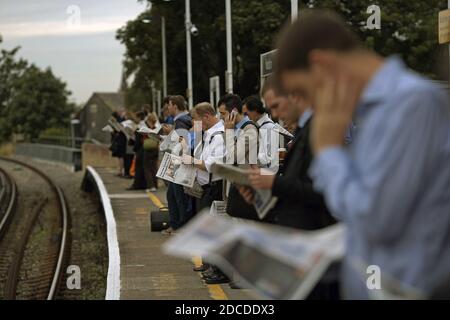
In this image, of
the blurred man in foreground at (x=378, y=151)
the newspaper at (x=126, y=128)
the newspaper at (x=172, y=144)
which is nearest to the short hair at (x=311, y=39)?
the blurred man in foreground at (x=378, y=151)

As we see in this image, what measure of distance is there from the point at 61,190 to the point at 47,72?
63.3 m

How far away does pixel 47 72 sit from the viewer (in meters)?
92.2

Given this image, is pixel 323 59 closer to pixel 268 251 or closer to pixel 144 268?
pixel 268 251

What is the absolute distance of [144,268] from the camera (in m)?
10.5

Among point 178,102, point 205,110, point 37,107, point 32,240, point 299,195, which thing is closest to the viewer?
point 299,195

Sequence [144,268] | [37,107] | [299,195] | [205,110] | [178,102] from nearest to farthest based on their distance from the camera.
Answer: [299,195] → [205,110] → [144,268] → [178,102] → [37,107]

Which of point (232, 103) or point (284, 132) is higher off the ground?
point (232, 103)

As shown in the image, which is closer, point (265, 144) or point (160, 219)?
point (265, 144)

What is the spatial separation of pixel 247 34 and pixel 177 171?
2456 centimetres

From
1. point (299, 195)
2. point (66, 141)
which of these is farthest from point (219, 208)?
point (66, 141)

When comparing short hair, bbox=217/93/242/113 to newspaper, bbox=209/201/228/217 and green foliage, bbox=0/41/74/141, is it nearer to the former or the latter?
newspaper, bbox=209/201/228/217
